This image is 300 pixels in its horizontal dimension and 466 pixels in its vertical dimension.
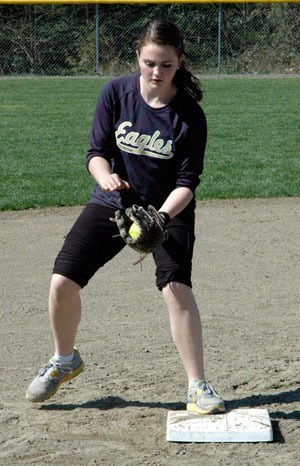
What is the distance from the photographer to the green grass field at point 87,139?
30.8ft

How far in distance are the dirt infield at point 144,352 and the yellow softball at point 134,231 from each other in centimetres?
84

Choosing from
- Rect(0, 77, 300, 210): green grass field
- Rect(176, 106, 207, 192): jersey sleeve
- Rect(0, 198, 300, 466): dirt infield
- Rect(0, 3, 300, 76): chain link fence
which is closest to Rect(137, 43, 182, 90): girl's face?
Rect(176, 106, 207, 192): jersey sleeve

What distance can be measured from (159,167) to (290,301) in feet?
7.04

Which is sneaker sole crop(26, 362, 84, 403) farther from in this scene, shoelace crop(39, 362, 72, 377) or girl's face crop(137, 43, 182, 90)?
girl's face crop(137, 43, 182, 90)

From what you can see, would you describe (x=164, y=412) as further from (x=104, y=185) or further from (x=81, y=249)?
(x=104, y=185)

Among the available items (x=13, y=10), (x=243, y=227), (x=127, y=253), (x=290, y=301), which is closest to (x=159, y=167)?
(x=290, y=301)

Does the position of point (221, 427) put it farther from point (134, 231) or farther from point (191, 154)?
point (191, 154)

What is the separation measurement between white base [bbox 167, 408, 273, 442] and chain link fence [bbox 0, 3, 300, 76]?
1968cm

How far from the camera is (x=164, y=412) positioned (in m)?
4.00

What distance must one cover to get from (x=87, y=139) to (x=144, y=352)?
8543 millimetres

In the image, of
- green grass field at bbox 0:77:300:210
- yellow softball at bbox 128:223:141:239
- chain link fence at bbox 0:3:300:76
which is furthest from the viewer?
chain link fence at bbox 0:3:300:76

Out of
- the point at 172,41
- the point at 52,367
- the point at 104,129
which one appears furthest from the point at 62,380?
the point at 172,41

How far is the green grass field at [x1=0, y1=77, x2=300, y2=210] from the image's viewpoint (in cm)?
938

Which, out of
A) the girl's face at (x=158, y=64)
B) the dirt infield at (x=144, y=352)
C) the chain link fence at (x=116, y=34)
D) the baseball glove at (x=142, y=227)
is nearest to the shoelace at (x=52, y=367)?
the dirt infield at (x=144, y=352)
